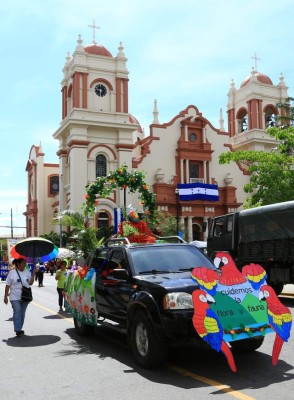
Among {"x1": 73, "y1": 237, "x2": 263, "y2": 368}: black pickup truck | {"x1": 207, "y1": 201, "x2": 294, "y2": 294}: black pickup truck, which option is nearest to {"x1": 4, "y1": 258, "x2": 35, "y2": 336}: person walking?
{"x1": 73, "y1": 237, "x2": 263, "y2": 368}: black pickup truck

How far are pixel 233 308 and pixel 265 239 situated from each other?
9890 mm

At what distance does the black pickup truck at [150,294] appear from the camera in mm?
6102

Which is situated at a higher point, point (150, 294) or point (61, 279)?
point (150, 294)

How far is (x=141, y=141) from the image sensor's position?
50.4 metres

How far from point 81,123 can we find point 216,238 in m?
29.2

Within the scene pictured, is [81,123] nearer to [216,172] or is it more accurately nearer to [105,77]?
[105,77]

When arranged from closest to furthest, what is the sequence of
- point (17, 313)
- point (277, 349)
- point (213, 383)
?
point (213, 383) → point (277, 349) → point (17, 313)

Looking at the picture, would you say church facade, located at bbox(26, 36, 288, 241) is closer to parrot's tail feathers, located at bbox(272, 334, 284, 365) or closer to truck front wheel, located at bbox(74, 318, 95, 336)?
truck front wheel, located at bbox(74, 318, 95, 336)

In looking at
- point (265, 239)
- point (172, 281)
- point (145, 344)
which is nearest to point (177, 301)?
point (172, 281)

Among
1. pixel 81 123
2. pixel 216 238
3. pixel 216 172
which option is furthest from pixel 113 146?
pixel 216 238

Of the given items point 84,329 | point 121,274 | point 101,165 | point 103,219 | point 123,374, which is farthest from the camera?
point 101,165

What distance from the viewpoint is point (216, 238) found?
18.3 metres

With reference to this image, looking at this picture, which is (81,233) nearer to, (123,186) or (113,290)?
(123,186)

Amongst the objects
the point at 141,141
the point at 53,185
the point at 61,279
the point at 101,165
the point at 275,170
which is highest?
the point at 141,141
